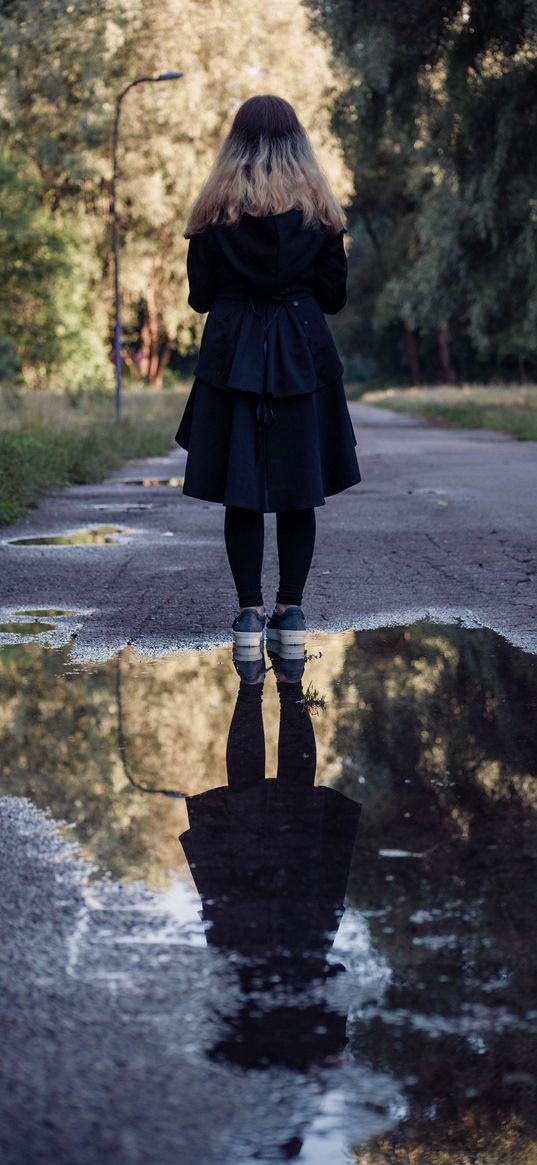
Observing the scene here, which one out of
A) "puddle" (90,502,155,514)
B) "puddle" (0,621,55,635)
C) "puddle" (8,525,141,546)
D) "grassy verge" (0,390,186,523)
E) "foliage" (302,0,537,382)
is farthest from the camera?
"foliage" (302,0,537,382)

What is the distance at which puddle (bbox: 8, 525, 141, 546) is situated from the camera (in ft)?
32.3

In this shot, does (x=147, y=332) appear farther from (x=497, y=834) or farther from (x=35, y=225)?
(x=497, y=834)

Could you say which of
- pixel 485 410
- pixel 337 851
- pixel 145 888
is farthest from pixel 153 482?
pixel 485 410

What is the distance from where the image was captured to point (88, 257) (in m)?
40.6

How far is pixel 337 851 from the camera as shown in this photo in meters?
3.22

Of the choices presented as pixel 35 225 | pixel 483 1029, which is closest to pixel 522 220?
pixel 35 225

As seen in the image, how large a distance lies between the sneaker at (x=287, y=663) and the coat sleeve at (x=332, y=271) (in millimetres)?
1314

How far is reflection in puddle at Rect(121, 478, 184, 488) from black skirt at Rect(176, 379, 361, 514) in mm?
10130

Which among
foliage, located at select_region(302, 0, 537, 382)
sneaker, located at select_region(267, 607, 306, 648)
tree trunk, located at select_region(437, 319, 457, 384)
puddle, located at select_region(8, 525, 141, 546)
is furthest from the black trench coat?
tree trunk, located at select_region(437, 319, 457, 384)

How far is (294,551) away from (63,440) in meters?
12.7

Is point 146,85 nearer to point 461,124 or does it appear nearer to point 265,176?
point 461,124

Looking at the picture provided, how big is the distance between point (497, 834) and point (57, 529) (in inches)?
313

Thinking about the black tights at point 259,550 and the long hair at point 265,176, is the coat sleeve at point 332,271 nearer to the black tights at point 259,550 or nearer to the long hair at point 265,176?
the long hair at point 265,176

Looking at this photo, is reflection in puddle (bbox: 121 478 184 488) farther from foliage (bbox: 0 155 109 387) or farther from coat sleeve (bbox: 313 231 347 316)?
foliage (bbox: 0 155 109 387)
